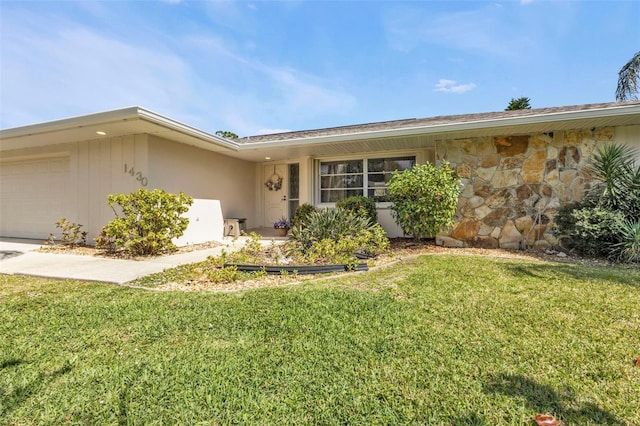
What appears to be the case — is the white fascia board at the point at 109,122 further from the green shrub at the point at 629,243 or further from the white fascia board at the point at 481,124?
the green shrub at the point at 629,243

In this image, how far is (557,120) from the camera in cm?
562

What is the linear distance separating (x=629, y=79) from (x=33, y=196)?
19.0 metres

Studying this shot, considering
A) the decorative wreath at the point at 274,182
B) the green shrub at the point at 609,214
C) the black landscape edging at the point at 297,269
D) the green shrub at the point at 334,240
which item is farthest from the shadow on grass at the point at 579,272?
the decorative wreath at the point at 274,182

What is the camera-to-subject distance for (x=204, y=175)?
844 centimetres

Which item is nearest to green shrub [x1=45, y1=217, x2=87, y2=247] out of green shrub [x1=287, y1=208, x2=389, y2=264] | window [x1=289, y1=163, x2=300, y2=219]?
green shrub [x1=287, y1=208, x2=389, y2=264]

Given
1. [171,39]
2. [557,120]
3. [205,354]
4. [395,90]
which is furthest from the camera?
[395,90]

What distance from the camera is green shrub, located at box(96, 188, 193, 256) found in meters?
5.84

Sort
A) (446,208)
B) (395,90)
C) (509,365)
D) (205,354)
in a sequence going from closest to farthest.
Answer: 1. (509,365)
2. (205,354)
3. (446,208)
4. (395,90)

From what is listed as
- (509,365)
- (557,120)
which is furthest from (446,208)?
(509,365)

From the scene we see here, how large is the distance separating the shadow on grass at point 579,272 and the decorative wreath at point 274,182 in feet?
24.6

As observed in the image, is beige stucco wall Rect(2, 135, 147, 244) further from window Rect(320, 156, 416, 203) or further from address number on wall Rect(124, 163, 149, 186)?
window Rect(320, 156, 416, 203)

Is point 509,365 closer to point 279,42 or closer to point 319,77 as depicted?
point 279,42

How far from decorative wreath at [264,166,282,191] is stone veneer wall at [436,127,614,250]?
5.46 meters

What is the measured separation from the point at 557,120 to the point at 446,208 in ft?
8.45
